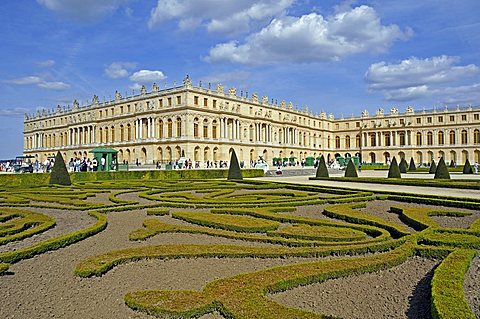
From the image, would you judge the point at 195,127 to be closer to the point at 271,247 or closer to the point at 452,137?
the point at 271,247

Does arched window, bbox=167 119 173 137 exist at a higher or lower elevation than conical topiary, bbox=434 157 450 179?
higher

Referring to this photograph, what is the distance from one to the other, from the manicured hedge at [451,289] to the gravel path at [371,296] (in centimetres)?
29

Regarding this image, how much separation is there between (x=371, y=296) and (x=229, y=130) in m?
57.8

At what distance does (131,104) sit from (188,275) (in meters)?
60.8

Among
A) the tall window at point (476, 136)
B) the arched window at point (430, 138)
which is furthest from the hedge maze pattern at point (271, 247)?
the arched window at point (430, 138)

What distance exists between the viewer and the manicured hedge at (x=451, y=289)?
3881 mm

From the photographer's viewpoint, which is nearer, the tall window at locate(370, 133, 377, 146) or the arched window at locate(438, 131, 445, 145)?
the arched window at locate(438, 131, 445, 145)

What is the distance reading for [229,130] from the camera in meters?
62.5

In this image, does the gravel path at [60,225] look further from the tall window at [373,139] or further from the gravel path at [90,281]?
the tall window at [373,139]

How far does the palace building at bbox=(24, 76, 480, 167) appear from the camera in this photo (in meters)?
57.2

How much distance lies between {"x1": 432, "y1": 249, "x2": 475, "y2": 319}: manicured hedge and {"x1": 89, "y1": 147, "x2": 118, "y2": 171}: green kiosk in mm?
36116

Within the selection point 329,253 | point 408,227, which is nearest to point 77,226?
point 329,253

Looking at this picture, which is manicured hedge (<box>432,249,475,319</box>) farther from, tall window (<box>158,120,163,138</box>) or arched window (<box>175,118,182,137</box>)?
A: tall window (<box>158,120,163,138</box>)

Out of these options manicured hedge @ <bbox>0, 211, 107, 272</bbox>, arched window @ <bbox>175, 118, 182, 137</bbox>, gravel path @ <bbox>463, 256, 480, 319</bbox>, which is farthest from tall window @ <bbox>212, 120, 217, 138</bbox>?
gravel path @ <bbox>463, 256, 480, 319</bbox>
